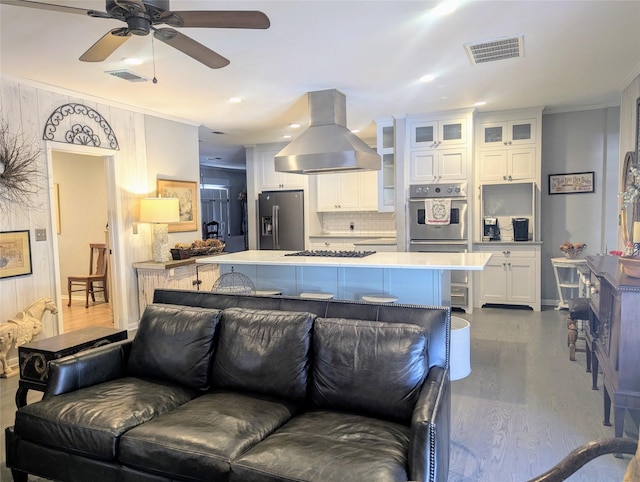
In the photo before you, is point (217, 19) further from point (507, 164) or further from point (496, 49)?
point (507, 164)


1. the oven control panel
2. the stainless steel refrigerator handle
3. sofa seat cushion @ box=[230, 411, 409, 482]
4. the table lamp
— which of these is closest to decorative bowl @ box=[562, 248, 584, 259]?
the oven control panel

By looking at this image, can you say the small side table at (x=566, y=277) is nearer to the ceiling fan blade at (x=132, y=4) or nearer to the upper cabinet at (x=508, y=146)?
the upper cabinet at (x=508, y=146)

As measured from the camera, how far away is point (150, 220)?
505 centimetres

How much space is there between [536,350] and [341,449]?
3161mm

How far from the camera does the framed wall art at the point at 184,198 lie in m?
5.62

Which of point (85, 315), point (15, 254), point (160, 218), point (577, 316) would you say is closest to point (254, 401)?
point (577, 316)

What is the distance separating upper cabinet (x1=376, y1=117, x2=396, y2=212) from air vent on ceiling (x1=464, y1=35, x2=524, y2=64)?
2.40 metres

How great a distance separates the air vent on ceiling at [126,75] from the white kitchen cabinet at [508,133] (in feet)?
13.8

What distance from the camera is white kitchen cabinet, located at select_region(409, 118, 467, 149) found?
5.66 metres

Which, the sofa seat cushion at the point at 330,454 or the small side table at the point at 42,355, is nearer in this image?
the sofa seat cushion at the point at 330,454

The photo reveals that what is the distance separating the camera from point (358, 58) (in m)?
3.60

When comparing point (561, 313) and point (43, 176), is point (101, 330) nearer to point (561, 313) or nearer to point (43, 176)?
point (43, 176)

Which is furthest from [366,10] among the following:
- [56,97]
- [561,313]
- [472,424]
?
[561,313]

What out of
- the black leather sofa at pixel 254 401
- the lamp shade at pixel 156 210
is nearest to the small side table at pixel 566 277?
the black leather sofa at pixel 254 401
